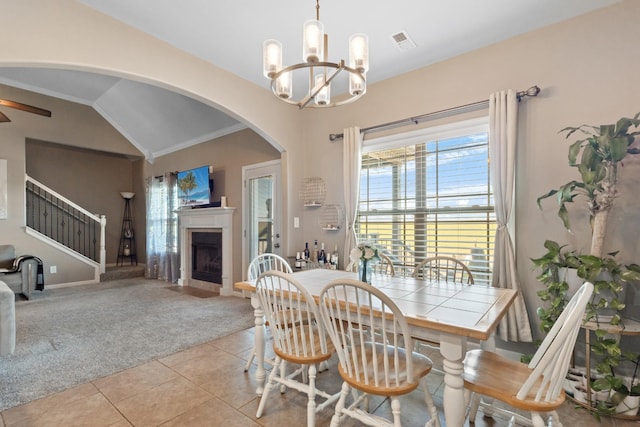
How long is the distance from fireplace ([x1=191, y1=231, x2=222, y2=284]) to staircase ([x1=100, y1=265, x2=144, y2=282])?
1.77 m

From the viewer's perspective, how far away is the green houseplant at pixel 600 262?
76.5 inches

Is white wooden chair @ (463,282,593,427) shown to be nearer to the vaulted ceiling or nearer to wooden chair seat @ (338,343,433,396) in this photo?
wooden chair seat @ (338,343,433,396)

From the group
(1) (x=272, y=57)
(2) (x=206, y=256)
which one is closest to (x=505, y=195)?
(1) (x=272, y=57)

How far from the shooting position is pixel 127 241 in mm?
7504

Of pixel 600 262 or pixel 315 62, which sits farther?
pixel 600 262

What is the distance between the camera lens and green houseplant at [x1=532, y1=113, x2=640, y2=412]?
1.94 metres

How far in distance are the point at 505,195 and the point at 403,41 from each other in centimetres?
167

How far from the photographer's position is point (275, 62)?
1.90 meters

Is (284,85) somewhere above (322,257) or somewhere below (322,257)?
above

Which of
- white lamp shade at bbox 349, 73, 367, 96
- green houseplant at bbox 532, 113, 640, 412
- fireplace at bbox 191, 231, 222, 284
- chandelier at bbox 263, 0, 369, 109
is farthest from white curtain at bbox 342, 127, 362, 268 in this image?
fireplace at bbox 191, 231, 222, 284

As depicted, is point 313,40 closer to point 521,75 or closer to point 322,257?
point 521,75

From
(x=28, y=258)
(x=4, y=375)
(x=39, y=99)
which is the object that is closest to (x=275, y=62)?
(x=4, y=375)

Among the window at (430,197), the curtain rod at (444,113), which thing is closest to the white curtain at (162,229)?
the window at (430,197)

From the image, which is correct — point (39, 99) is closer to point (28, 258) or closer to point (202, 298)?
point (28, 258)
